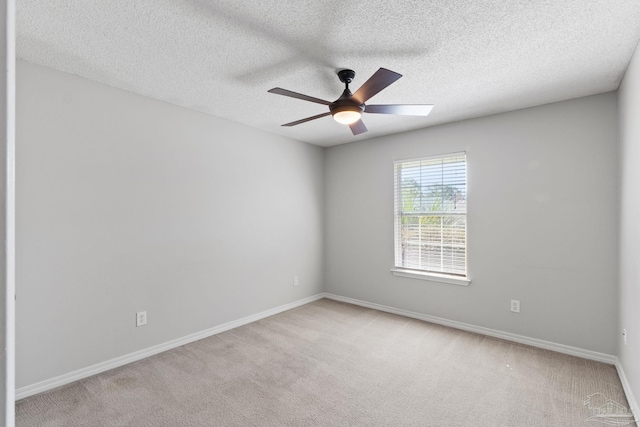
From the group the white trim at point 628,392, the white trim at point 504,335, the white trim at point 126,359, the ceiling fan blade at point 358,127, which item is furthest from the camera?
the white trim at point 504,335

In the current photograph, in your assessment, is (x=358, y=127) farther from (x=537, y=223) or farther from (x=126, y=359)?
(x=126, y=359)

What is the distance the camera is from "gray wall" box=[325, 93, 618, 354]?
2.83 metres

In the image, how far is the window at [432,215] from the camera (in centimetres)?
369

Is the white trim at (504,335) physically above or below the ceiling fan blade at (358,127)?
below

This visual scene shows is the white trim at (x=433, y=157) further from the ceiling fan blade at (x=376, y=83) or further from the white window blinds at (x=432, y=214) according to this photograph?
the ceiling fan blade at (x=376, y=83)

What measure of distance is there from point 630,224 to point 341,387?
2.43 m

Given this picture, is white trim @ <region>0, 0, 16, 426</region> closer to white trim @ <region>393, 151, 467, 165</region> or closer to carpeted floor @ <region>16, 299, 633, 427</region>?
carpeted floor @ <region>16, 299, 633, 427</region>

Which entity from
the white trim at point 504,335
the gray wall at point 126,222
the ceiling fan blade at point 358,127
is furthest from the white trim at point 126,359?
the ceiling fan blade at point 358,127

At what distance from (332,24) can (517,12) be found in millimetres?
1039

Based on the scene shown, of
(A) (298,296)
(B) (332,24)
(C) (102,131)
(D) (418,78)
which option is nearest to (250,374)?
(A) (298,296)

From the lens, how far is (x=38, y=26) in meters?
1.89

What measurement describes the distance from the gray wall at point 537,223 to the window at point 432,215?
4.4 inches

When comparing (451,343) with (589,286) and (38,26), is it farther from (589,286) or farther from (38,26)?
(38,26)

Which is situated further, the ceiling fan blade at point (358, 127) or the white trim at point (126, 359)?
the ceiling fan blade at point (358, 127)
